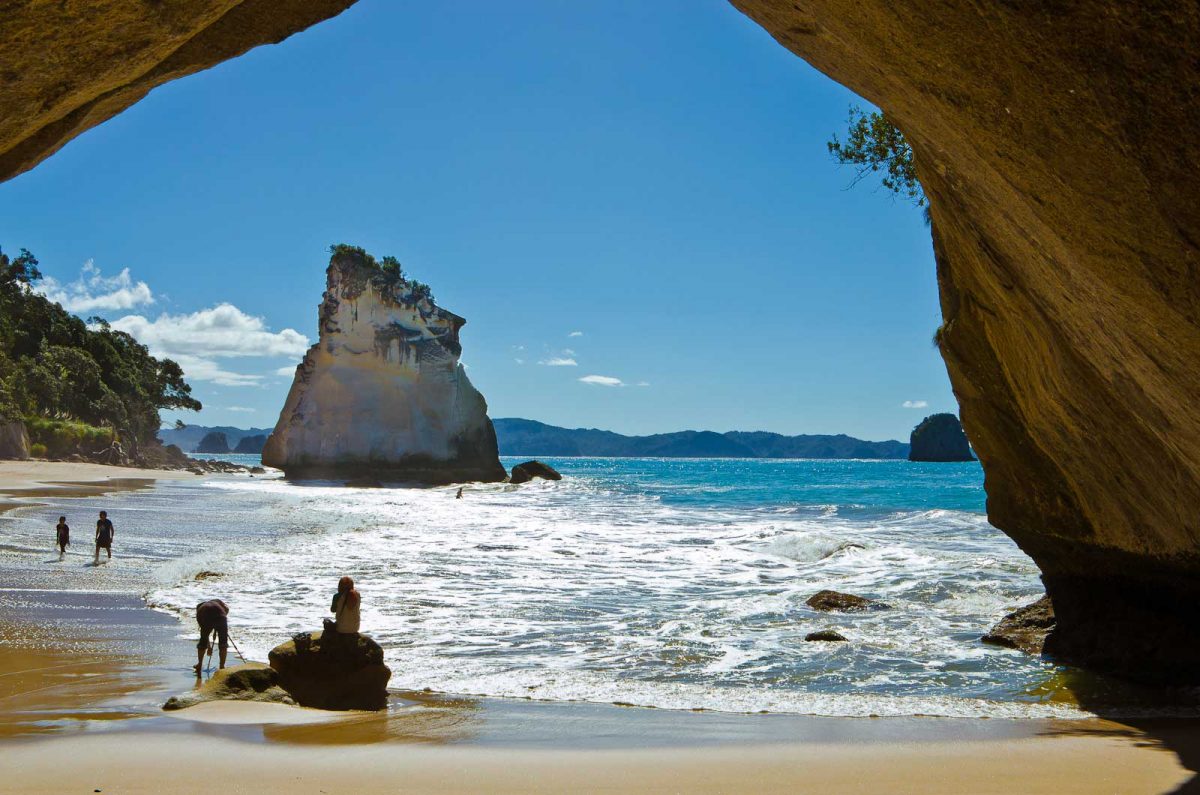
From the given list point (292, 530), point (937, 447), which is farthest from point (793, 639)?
point (937, 447)

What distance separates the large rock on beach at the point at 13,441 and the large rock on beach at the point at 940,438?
135 m

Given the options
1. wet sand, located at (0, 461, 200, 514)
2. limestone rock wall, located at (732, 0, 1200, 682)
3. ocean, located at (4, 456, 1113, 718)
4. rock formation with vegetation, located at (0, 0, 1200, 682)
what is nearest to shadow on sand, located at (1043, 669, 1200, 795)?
ocean, located at (4, 456, 1113, 718)

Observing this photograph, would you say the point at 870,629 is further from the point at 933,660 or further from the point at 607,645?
the point at 607,645

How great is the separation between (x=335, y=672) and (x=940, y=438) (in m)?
159

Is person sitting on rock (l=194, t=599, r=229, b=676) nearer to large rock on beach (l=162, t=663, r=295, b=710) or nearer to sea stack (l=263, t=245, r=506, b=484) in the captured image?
large rock on beach (l=162, t=663, r=295, b=710)

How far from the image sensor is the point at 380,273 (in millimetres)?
57188

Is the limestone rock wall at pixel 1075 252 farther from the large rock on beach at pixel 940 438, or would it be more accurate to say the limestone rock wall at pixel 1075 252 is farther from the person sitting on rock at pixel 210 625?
the large rock on beach at pixel 940 438

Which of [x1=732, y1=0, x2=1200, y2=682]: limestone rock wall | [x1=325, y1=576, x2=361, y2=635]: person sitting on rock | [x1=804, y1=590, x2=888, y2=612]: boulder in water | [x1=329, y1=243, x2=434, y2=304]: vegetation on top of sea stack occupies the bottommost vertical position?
[x1=804, y1=590, x2=888, y2=612]: boulder in water

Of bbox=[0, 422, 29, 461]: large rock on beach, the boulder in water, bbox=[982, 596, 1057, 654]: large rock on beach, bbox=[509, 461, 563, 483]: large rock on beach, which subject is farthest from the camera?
bbox=[509, 461, 563, 483]: large rock on beach

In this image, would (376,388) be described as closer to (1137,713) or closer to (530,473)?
(530,473)

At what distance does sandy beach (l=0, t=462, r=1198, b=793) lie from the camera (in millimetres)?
5902

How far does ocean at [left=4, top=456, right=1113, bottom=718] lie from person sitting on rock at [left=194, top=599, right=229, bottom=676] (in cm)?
115

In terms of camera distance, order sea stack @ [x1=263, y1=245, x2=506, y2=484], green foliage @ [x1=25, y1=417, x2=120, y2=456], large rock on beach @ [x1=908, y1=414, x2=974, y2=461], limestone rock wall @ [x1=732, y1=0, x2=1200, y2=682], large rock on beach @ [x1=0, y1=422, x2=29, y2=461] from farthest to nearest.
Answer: large rock on beach @ [x1=908, y1=414, x2=974, y2=461] < green foliage @ [x1=25, y1=417, x2=120, y2=456] < sea stack @ [x1=263, y1=245, x2=506, y2=484] < large rock on beach @ [x1=0, y1=422, x2=29, y2=461] < limestone rock wall @ [x1=732, y1=0, x2=1200, y2=682]

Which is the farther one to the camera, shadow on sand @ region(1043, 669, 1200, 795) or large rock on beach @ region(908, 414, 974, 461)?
large rock on beach @ region(908, 414, 974, 461)
